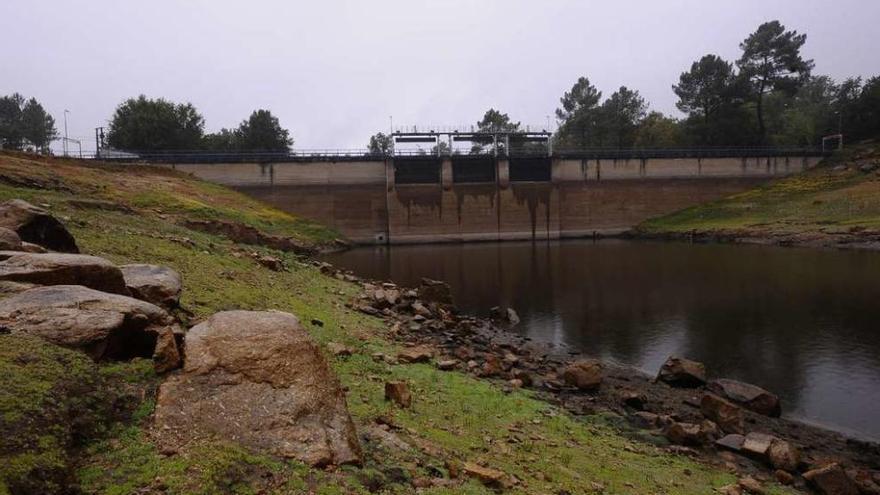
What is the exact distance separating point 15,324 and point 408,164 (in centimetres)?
7056

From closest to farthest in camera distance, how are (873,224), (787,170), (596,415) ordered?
(596,415)
(873,224)
(787,170)

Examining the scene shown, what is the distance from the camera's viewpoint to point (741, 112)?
9169 centimetres

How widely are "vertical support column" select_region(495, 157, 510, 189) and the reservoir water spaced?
26.2 metres

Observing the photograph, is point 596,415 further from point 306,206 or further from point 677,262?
point 306,206

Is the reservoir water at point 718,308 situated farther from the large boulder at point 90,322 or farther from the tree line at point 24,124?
the tree line at point 24,124

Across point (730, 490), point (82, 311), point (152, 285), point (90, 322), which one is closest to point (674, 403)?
point (730, 490)

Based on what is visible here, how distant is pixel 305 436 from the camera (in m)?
6.71

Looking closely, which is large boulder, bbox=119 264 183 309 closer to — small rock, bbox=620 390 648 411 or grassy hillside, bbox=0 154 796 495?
grassy hillside, bbox=0 154 796 495

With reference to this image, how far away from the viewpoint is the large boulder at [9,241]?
1066 cm

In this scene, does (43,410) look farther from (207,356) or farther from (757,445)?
(757,445)

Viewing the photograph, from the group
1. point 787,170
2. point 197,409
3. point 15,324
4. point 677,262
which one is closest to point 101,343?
point 15,324

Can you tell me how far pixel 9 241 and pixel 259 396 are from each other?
7334 mm

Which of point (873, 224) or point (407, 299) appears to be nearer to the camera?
point (407, 299)

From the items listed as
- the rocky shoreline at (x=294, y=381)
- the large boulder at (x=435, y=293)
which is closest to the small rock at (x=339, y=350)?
the rocky shoreline at (x=294, y=381)
